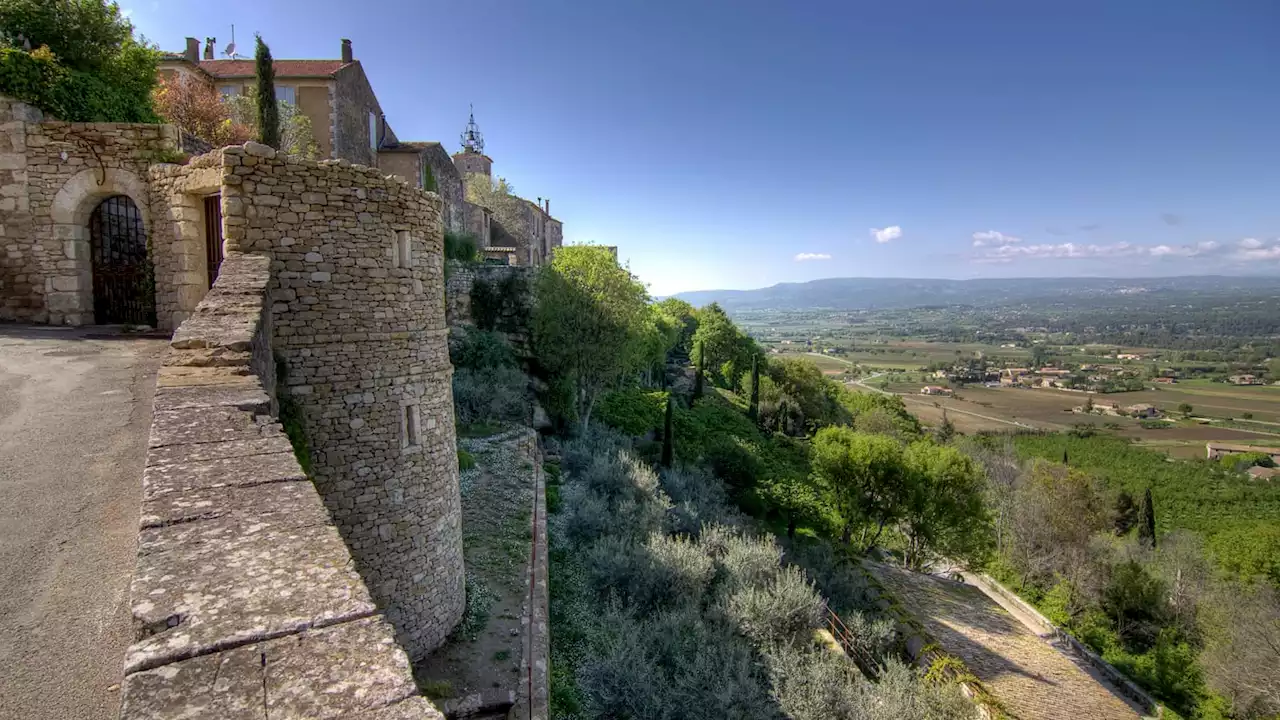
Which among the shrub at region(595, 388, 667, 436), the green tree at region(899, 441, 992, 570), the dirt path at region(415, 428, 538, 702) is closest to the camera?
the dirt path at region(415, 428, 538, 702)

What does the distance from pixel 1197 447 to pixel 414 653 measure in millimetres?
81558

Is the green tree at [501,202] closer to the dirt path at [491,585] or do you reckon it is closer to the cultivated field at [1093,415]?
the dirt path at [491,585]

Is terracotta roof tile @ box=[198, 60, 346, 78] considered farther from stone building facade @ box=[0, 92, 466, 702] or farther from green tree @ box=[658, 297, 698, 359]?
green tree @ box=[658, 297, 698, 359]

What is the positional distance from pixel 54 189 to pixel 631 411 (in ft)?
76.7

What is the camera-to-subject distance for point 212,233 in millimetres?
8047

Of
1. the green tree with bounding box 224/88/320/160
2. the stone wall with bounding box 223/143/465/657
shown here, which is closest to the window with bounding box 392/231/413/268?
the stone wall with bounding box 223/143/465/657

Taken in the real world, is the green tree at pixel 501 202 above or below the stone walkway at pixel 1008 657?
above

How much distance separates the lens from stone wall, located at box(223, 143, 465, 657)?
627 centimetres

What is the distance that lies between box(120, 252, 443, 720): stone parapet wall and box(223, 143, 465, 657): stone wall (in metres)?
3.21

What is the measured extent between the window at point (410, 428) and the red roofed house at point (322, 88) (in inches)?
864

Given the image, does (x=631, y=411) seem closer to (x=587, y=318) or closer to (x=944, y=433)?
(x=587, y=318)

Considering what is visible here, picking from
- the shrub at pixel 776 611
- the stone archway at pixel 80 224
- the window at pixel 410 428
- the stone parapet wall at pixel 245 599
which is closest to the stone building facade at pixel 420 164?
the stone archway at pixel 80 224

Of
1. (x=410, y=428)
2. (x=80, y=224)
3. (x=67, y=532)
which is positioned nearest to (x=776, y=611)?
(x=410, y=428)

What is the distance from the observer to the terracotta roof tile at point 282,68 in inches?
998
